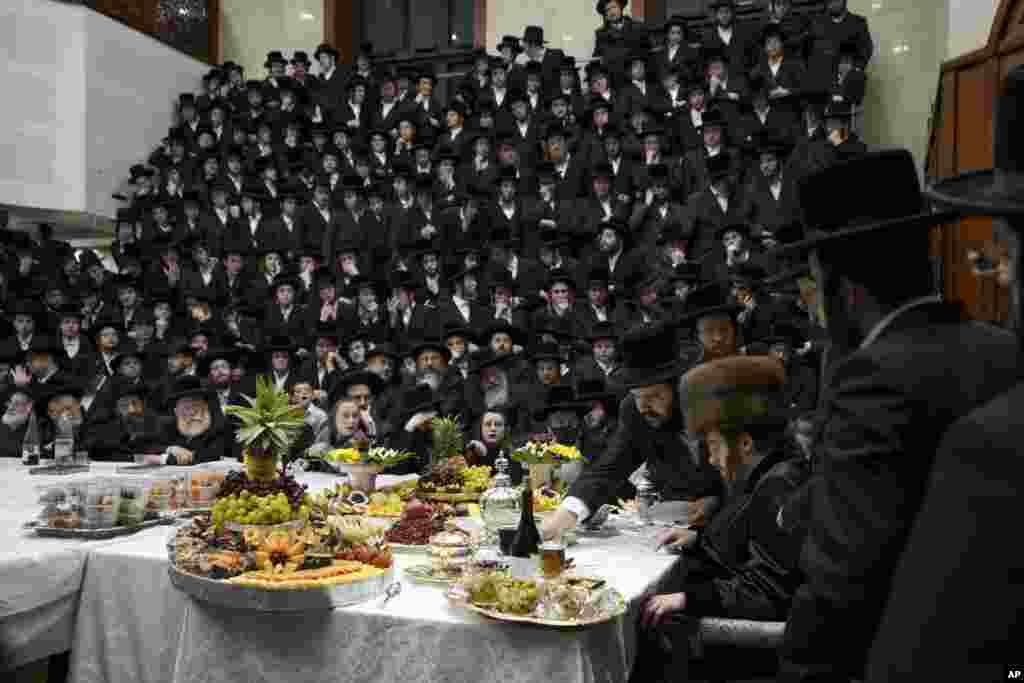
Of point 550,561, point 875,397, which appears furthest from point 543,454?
point 875,397

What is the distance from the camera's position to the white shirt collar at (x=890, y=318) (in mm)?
1650

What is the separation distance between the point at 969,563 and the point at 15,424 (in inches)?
309

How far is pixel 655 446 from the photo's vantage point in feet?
13.4

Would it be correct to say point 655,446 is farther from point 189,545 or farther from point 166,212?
point 166,212

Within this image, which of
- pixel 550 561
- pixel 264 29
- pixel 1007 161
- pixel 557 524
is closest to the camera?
pixel 1007 161

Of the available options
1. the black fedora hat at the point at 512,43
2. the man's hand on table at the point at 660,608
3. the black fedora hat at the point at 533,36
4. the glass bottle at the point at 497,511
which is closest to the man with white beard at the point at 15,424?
the glass bottle at the point at 497,511

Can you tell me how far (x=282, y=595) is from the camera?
248 cm

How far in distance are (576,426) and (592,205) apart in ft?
15.4

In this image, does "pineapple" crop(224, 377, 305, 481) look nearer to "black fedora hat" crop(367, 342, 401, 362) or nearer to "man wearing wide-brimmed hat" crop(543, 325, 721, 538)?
"man wearing wide-brimmed hat" crop(543, 325, 721, 538)

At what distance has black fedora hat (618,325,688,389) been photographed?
3.96 meters

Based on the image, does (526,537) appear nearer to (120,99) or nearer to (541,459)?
(541,459)

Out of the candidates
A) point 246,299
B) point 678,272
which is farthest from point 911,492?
point 246,299

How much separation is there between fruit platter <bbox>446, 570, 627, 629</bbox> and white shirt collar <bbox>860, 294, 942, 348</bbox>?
3.33ft

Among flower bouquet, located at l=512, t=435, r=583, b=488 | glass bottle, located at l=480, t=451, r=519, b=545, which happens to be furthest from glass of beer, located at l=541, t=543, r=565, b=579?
flower bouquet, located at l=512, t=435, r=583, b=488
